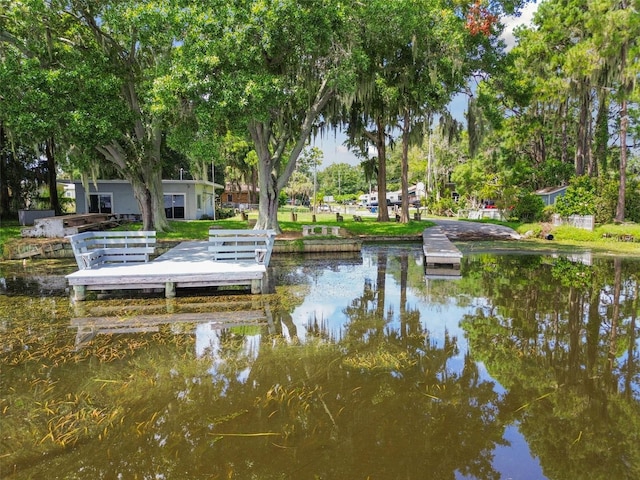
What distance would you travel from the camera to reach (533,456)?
9.90 ft

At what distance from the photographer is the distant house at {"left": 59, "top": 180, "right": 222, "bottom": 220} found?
24.2 meters

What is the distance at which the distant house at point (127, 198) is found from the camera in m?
24.2

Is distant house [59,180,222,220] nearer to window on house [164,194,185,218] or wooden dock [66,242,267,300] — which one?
window on house [164,194,185,218]

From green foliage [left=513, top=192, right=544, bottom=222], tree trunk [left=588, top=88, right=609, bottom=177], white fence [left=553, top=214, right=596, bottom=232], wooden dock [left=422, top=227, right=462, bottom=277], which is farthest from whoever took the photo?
tree trunk [left=588, top=88, right=609, bottom=177]

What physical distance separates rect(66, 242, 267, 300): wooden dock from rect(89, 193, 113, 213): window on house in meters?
18.3

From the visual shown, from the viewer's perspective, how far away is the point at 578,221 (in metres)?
19.0

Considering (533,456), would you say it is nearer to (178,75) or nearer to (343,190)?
(178,75)

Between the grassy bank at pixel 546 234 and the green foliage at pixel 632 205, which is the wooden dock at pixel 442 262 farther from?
the green foliage at pixel 632 205

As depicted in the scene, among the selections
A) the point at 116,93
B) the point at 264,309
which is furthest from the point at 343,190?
the point at 264,309

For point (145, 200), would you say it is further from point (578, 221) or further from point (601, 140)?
point (601, 140)

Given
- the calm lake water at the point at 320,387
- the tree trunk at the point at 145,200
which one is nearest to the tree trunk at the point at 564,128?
the calm lake water at the point at 320,387

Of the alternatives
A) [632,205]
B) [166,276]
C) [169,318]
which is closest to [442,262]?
[166,276]

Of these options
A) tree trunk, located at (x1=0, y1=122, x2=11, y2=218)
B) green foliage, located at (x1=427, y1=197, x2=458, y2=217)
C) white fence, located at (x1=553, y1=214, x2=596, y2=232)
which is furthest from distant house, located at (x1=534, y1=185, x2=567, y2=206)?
tree trunk, located at (x1=0, y1=122, x2=11, y2=218)

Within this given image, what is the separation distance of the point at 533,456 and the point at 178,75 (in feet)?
36.1
